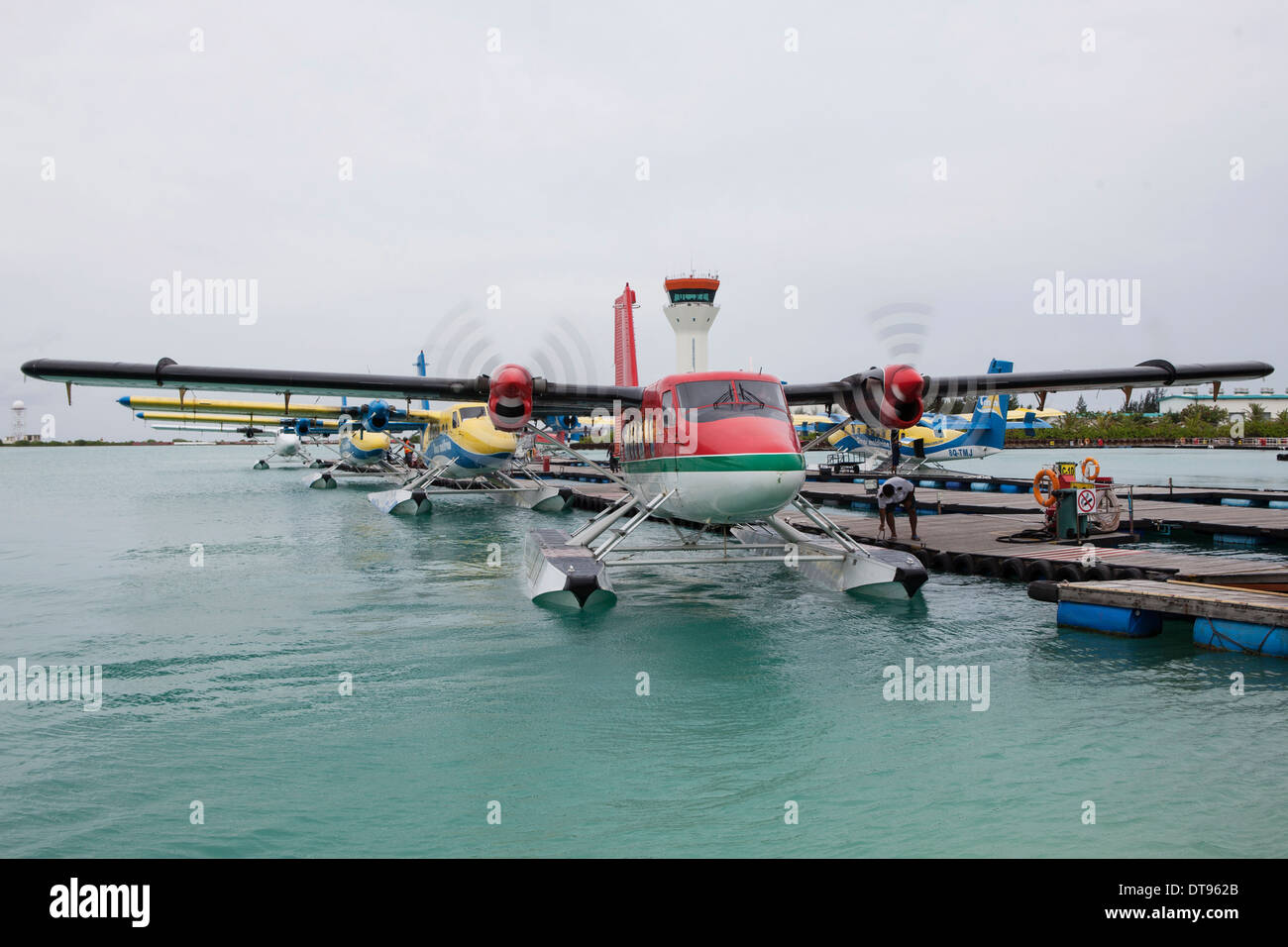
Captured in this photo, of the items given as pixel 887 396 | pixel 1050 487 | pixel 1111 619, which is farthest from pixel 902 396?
pixel 1050 487

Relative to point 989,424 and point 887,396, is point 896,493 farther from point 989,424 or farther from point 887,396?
point 989,424

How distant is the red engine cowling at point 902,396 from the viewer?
12974mm

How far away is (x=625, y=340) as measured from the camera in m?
29.2

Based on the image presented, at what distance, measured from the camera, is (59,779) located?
6492 millimetres

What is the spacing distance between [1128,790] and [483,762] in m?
4.81

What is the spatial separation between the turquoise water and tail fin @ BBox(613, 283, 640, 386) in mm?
15484

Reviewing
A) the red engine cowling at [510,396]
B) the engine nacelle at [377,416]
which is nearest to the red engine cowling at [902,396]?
the red engine cowling at [510,396]

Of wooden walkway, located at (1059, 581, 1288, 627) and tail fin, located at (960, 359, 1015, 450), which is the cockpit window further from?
tail fin, located at (960, 359, 1015, 450)

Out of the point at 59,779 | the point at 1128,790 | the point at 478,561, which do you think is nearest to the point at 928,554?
the point at 478,561

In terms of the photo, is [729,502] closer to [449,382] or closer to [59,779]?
[449,382]

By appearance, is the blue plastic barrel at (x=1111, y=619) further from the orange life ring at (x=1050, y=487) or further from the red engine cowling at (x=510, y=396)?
the red engine cowling at (x=510, y=396)

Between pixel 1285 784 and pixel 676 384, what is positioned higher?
pixel 676 384

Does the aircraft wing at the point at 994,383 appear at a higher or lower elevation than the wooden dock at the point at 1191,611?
higher

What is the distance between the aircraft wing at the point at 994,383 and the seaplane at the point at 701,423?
0.08 feet
